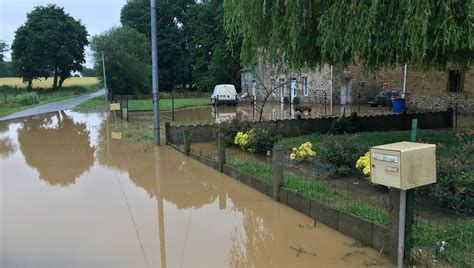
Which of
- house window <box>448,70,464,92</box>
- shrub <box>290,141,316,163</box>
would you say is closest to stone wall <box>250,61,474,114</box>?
house window <box>448,70,464,92</box>

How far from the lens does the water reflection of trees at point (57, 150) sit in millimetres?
10666

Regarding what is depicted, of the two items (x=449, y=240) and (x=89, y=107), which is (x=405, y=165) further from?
(x=89, y=107)

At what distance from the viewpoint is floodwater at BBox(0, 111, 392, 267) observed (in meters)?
5.22

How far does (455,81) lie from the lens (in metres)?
21.2

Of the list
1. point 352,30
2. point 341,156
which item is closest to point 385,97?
point 341,156

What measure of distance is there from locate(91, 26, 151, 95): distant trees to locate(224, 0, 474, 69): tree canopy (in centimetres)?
3688

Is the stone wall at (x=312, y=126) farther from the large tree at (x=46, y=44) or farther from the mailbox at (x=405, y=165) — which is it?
the large tree at (x=46, y=44)

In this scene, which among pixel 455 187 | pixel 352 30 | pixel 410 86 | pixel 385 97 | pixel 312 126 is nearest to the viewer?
pixel 455 187

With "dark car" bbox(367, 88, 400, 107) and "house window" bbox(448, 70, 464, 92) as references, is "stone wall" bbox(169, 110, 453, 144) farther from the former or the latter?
"dark car" bbox(367, 88, 400, 107)

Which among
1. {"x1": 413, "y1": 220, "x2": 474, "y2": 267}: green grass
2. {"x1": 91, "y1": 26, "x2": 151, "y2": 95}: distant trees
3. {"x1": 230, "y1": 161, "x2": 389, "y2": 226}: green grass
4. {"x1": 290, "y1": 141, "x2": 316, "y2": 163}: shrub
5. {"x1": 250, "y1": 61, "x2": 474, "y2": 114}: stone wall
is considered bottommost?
{"x1": 413, "y1": 220, "x2": 474, "y2": 267}: green grass

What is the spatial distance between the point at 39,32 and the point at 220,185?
60.2 meters

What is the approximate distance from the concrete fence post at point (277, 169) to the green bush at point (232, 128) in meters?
5.21

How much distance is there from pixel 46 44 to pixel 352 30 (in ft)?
196

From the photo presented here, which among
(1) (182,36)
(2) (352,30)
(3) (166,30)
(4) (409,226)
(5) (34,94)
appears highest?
(3) (166,30)
